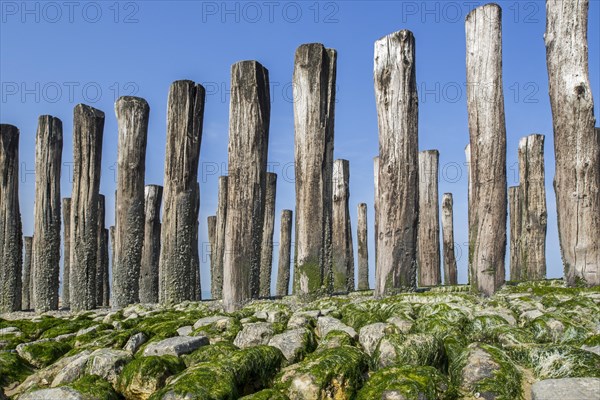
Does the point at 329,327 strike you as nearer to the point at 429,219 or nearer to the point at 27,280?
the point at 429,219

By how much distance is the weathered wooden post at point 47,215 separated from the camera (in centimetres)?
1488

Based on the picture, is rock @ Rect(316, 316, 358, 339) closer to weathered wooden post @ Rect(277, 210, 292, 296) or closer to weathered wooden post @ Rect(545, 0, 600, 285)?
weathered wooden post @ Rect(545, 0, 600, 285)

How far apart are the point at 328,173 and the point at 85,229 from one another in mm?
6251

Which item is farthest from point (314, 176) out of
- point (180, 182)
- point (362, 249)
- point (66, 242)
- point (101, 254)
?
point (66, 242)

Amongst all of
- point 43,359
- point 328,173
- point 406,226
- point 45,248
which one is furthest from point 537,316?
point 45,248

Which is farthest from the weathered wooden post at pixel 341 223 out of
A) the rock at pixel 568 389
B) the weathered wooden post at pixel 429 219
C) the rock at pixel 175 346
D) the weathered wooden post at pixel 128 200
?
the rock at pixel 568 389

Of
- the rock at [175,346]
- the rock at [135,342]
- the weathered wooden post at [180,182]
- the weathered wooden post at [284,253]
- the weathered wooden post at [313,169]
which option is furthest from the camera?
the weathered wooden post at [284,253]

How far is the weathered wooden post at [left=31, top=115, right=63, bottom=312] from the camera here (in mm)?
14883

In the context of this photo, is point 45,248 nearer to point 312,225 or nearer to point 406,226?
point 312,225

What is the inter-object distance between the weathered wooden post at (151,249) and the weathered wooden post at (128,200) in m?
0.67

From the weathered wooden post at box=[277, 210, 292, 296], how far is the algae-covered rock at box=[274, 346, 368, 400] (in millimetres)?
13654

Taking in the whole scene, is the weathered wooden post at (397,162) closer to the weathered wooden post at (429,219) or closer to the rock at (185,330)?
the rock at (185,330)

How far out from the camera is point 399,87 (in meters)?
9.82

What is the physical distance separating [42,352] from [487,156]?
6.34 m
